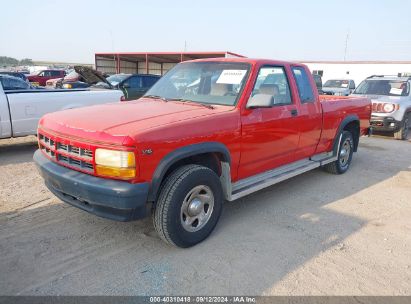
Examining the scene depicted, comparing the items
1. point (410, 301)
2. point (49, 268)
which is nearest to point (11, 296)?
point (49, 268)

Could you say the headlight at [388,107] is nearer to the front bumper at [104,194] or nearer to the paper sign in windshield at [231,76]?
the paper sign in windshield at [231,76]

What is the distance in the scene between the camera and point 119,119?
3.27 metres

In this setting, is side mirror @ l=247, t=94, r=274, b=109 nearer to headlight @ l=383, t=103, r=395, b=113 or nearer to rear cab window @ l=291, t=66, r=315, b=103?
rear cab window @ l=291, t=66, r=315, b=103

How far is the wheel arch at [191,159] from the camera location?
3004 millimetres

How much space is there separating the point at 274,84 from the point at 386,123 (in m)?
6.82

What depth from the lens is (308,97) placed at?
4953 millimetres

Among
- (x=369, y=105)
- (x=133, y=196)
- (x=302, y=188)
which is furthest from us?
Result: (x=369, y=105)

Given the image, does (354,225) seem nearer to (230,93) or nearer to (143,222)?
(230,93)

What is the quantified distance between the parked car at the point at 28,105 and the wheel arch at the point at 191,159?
467 cm

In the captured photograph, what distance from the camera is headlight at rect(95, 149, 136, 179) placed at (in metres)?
2.84

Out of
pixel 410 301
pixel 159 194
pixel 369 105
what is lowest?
pixel 410 301

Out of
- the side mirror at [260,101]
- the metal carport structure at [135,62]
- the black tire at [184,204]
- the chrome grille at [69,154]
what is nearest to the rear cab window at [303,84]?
the side mirror at [260,101]

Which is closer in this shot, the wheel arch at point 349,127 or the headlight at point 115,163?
the headlight at point 115,163

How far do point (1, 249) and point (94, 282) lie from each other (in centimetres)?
112
